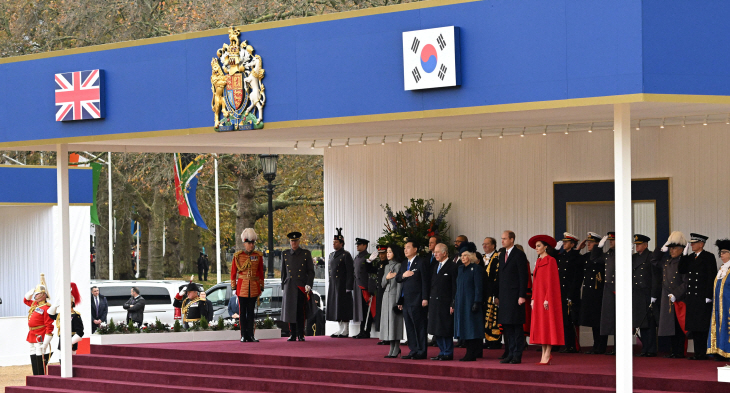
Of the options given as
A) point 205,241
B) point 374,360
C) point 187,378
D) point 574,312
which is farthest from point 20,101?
point 205,241

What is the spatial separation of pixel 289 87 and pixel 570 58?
347 cm

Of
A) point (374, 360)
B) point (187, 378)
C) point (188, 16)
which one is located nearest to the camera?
point (374, 360)

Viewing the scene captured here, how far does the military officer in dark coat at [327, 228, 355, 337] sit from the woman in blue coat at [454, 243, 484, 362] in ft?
10.6

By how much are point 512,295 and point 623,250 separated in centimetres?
248

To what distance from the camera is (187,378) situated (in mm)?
13141

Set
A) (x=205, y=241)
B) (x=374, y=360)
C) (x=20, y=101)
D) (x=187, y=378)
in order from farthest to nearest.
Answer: (x=205, y=241)
(x=20, y=101)
(x=187, y=378)
(x=374, y=360)

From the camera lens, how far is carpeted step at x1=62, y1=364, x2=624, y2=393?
35.8ft

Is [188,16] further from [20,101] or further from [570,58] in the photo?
[570,58]

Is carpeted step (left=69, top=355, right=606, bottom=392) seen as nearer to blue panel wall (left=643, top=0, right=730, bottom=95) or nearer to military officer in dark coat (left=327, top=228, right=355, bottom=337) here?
military officer in dark coat (left=327, top=228, right=355, bottom=337)

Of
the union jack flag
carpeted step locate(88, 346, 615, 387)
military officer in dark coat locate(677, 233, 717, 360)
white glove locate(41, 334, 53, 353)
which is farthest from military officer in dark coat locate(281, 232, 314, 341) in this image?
military officer in dark coat locate(677, 233, 717, 360)

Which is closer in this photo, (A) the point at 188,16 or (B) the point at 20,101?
(B) the point at 20,101

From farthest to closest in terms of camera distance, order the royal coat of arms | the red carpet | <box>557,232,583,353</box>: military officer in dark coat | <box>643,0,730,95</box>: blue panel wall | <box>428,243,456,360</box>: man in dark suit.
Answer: <box>557,232,583,353</box>: military officer in dark coat < <box>428,243,456,360</box>: man in dark suit < the royal coat of arms < the red carpet < <box>643,0,730,95</box>: blue panel wall

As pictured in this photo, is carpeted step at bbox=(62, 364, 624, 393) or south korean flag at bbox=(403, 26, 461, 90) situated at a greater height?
south korean flag at bbox=(403, 26, 461, 90)

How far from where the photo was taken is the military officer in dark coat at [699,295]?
1198 centimetres
